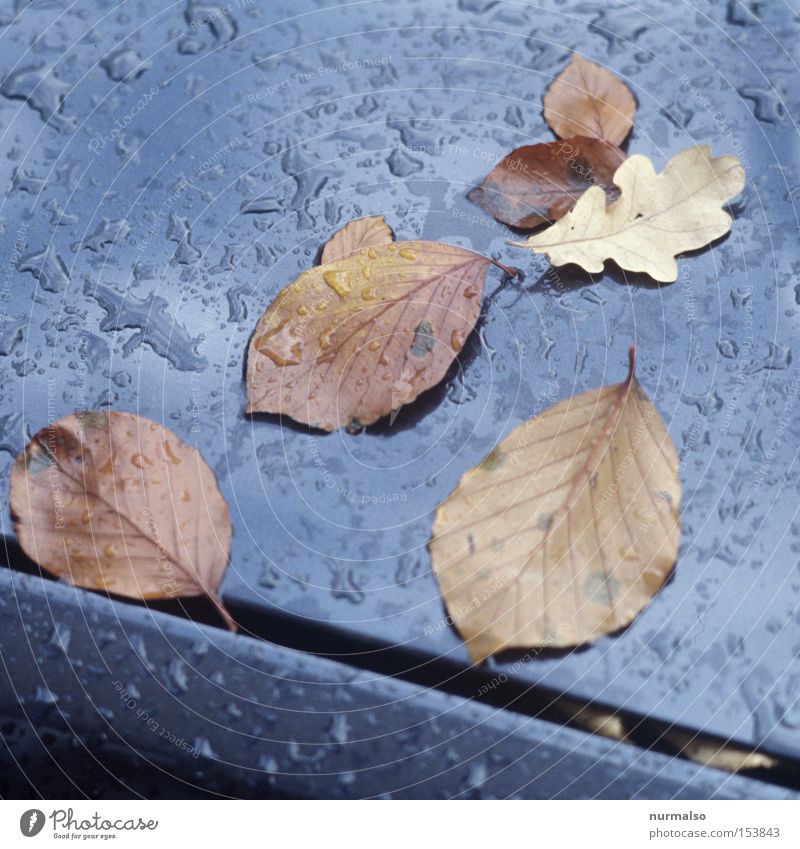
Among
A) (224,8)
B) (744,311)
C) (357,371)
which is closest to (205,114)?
(224,8)

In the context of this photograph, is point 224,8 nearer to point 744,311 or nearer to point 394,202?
point 394,202

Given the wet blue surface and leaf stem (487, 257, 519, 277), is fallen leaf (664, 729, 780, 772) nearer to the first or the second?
the wet blue surface

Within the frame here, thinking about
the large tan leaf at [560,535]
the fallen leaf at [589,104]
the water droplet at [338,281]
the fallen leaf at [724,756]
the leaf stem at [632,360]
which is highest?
the fallen leaf at [589,104]

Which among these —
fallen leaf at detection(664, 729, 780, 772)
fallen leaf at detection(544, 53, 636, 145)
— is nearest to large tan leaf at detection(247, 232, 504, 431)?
fallen leaf at detection(544, 53, 636, 145)
